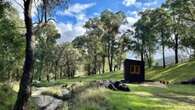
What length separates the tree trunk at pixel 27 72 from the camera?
16.8 m

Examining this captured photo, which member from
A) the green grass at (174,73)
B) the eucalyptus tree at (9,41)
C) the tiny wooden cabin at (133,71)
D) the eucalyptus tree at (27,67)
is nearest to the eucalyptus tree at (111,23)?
the green grass at (174,73)

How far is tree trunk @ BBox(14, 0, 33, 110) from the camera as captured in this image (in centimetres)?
1675

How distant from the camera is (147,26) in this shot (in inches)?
3578

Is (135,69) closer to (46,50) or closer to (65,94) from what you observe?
(65,94)

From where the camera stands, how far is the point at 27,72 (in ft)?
56.0

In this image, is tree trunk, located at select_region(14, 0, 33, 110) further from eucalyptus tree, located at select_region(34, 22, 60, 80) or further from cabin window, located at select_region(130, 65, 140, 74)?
eucalyptus tree, located at select_region(34, 22, 60, 80)

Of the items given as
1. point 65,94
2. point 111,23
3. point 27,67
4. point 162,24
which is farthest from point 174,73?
point 27,67

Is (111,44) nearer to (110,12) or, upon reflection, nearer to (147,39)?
(110,12)

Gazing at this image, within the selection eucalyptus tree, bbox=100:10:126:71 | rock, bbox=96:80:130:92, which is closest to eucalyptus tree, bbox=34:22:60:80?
eucalyptus tree, bbox=100:10:126:71

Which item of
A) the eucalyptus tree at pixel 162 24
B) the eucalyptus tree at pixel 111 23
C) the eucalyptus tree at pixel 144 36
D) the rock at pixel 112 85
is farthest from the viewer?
the eucalyptus tree at pixel 111 23

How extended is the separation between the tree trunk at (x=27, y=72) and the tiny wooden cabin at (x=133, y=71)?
107ft

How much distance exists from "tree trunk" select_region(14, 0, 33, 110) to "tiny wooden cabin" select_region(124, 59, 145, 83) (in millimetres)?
32508

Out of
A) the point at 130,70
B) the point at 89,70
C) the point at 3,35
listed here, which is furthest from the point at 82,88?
the point at 89,70

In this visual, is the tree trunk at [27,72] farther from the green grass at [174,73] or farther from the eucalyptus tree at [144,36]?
the eucalyptus tree at [144,36]
